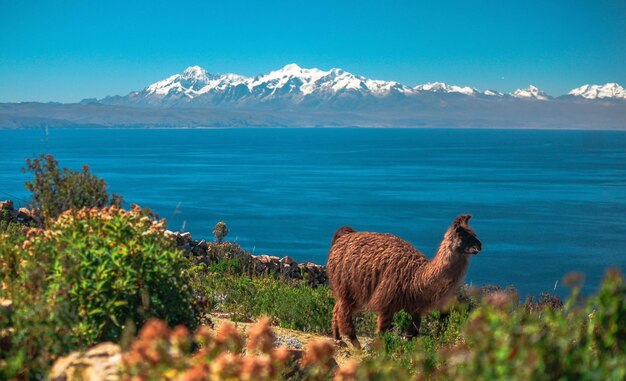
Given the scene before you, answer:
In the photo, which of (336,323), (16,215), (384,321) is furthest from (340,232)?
(16,215)

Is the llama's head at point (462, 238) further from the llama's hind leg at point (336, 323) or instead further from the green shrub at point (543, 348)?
the green shrub at point (543, 348)

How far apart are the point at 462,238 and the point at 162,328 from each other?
6.06 metres

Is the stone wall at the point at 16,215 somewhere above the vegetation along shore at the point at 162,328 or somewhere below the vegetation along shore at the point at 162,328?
below

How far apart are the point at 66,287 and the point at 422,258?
557 cm

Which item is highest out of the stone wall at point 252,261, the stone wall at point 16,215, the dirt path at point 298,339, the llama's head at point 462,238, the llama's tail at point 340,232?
the llama's head at point 462,238

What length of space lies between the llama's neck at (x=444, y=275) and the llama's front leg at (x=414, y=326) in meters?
0.47

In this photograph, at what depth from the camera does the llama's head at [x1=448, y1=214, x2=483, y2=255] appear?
9023 millimetres

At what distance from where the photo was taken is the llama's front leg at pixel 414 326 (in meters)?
9.66

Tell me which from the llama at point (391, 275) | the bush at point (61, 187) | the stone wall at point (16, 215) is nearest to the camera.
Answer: the llama at point (391, 275)

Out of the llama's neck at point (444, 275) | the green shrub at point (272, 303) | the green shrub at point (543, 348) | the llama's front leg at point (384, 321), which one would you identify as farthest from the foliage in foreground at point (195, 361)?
the green shrub at point (272, 303)

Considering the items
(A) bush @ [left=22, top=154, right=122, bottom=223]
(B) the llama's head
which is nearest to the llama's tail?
(B) the llama's head

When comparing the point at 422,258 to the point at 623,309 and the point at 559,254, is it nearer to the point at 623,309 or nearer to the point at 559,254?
the point at 623,309

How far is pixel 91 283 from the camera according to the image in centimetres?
542

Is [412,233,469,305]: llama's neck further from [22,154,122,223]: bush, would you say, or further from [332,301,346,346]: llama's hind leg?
[22,154,122,223]: bush
